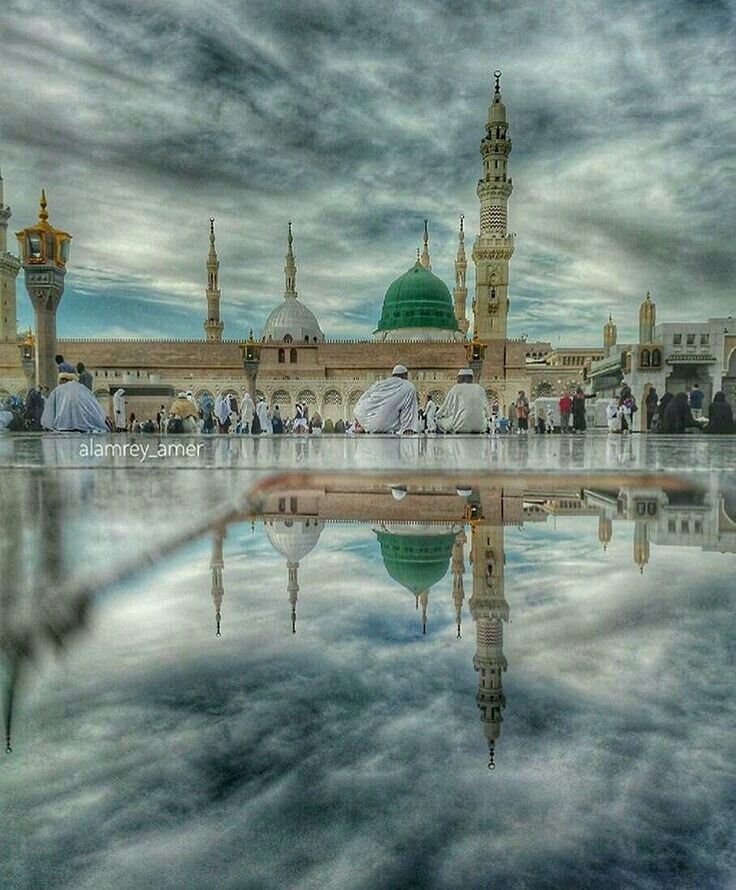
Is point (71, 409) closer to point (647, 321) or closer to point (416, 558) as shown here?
point (416, 558)

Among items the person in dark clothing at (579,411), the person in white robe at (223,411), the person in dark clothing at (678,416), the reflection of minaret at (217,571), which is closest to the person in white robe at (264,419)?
the person in white robe at (223,411)

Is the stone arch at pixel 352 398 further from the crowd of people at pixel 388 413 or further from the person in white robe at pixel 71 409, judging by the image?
the person in white robe at pixel 71 409

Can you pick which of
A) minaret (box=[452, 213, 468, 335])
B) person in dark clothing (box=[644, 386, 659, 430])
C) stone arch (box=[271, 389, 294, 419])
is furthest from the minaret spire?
person in dark clothing (box=[644, 386, 659, 430])

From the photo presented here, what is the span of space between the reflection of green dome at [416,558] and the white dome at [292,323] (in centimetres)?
3639

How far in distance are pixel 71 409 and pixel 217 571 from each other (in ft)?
29.7

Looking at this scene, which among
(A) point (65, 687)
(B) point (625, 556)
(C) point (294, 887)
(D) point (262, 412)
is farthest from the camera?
(D) point (262, 412)

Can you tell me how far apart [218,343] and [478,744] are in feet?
112

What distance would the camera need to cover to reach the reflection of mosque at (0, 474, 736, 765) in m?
0.94

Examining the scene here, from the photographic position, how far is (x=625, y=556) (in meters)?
1.53

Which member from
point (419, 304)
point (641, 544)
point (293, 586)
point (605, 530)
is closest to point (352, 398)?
point (419, 304)

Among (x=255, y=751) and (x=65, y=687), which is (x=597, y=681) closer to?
(x=255, y=751)

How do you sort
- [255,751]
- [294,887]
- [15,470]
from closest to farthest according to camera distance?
1. [294,887]
2. [255,751]
3. [15,470]

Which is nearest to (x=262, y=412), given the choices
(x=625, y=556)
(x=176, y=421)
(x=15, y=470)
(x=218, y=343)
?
(x=176, y=421)

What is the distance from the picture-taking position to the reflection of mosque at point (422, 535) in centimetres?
94
